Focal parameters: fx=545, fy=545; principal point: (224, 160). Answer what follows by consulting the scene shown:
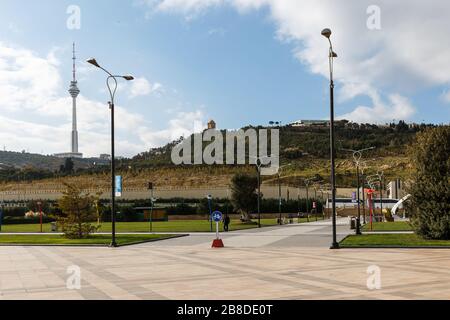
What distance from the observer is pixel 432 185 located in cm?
2464

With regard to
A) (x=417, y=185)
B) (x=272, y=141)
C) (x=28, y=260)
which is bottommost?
(x=28, y=260)

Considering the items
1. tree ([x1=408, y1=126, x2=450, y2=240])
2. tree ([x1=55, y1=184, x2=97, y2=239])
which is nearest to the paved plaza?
tree ([x1=408, y1=126, x2=450, y2=240])

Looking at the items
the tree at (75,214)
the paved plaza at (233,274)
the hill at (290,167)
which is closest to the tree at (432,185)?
the paved plaza at (233,274)

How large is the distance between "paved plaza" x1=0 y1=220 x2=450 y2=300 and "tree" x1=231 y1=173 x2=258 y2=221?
1367 inches

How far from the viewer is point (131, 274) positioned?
1546 cm

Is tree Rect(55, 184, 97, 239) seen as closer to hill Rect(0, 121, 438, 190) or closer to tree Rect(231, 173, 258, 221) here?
tree Rect(231, 173, 258, 221)

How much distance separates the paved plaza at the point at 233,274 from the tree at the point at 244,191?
34733mm

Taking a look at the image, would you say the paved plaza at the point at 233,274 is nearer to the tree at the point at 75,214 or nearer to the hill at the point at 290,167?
the tree at the point at 75,214

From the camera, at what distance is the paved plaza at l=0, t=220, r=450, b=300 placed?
11.7 metres

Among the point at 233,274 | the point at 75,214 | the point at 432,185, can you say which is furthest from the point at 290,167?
the point at 233,274

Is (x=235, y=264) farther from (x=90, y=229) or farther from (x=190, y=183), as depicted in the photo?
(x=190, y=183)

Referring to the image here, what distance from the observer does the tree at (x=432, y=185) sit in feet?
80.3
